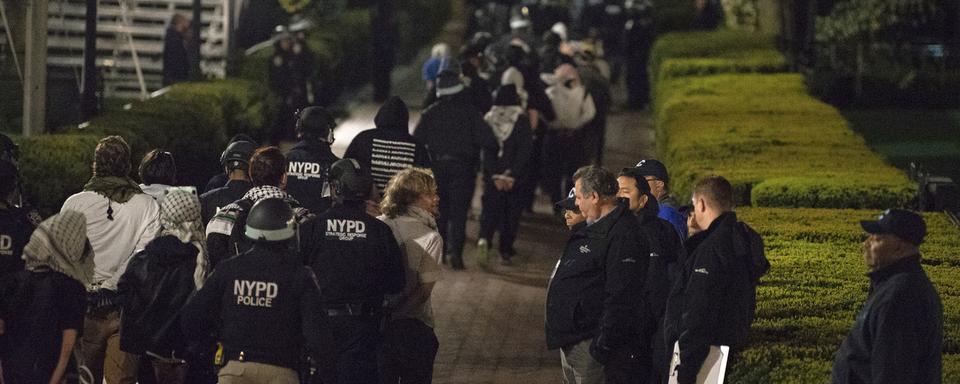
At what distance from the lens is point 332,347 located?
8.16 m

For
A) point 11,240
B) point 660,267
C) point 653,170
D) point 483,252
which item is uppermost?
point 653,170

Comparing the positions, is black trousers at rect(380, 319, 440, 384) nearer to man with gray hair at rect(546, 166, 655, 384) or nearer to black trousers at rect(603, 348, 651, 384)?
man with gray hair at rect(546, 166, 655, 384)

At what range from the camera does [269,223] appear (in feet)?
25.9

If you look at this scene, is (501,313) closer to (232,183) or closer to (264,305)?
(232,183)

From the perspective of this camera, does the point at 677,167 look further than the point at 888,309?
Yes

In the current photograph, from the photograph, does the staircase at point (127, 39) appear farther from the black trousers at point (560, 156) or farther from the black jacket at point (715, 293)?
the black jacket at point (715, 293)

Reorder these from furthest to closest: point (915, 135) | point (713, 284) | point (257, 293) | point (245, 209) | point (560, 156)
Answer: point (915, 135), point (560, 156), point (245, 209), point (713, 284), point (257, 293)

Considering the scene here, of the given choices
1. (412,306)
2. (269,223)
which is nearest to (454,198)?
(412,306)

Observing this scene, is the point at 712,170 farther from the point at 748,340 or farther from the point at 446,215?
the point at 748,340

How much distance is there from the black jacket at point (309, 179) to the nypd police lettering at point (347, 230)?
2.11 meters

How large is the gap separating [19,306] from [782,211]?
20.7ft

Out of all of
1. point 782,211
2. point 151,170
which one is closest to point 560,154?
point 782,211

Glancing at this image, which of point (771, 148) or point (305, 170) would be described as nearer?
point (305, 170)

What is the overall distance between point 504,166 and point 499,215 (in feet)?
1.62
